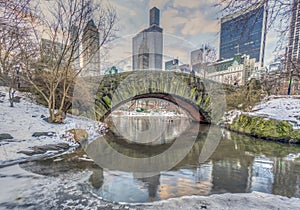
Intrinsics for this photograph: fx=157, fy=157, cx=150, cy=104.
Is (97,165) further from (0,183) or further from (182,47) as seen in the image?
(182,47)

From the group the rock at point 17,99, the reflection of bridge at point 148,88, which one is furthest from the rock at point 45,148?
the rock at point 17,99

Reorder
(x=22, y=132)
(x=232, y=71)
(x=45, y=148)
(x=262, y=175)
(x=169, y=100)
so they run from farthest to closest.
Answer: (x=232, y=71)
(x=169, y=100)
(x=22, y=132)
(x=45, y=148)
(x=262, y=175)

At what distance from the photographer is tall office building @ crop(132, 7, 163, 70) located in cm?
733

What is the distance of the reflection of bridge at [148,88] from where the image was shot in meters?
8.77

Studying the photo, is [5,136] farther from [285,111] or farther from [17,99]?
[285,111]

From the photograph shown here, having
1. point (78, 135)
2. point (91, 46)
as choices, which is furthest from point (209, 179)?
point (91, 46)

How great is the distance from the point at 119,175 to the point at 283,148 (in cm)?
653

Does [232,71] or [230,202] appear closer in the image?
[230,202]

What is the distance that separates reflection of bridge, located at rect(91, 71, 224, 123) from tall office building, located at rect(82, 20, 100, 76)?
3.32 feet

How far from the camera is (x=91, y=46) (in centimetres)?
793

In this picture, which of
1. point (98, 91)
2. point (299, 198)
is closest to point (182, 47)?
point (98, 91)

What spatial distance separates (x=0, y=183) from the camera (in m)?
2.69

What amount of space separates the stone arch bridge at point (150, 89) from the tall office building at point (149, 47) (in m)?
0.65

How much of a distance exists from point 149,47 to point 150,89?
2.87m
